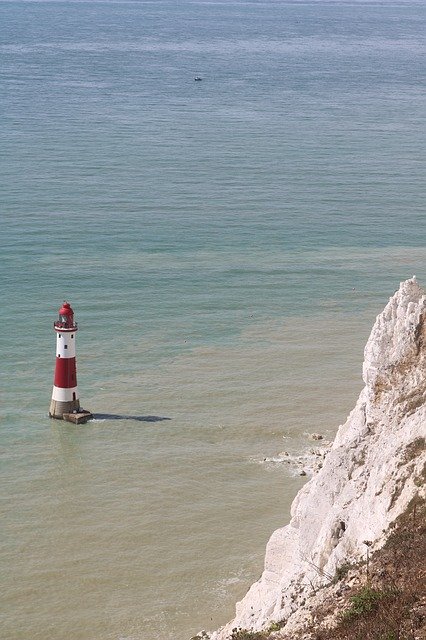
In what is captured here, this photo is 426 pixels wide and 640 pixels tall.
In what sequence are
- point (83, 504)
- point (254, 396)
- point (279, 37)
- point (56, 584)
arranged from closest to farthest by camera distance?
point (56, 584) → point (83, 504) → point (254, 396) → point (279, 37)

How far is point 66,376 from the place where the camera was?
111 feet

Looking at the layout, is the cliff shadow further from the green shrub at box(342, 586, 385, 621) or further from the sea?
the green shrub at box(342, 586, 385, 621)

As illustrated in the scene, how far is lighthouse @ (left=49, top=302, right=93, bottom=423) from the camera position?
109ft

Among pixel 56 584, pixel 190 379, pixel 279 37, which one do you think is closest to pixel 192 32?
pixel 279 37

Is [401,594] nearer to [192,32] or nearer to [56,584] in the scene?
[56,584]

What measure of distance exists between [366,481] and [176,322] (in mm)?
24546

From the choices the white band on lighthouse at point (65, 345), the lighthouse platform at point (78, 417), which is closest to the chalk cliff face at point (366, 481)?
the lighthouse platform at point (78, 417)

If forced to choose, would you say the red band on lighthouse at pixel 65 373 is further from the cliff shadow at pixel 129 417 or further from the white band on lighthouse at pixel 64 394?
the cliff shadow at pixel 129 417

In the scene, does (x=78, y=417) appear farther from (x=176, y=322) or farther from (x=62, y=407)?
(x=176, y=322)

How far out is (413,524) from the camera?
15570 millimetres

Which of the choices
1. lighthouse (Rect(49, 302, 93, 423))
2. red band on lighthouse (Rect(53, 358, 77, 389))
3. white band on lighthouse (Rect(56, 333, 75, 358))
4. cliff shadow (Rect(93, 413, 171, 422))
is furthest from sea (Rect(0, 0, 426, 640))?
white band on lighthouse (Rect(56, 333, 75, 358))

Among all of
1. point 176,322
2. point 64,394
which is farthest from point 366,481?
point 176,322

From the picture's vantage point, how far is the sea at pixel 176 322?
1026 inches

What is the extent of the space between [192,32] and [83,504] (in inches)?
6251
